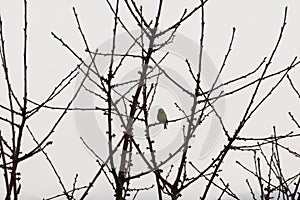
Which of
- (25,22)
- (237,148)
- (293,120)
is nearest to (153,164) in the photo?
(237,148)

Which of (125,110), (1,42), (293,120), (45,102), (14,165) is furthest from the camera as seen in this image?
(293,120)

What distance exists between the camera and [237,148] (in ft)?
9.07

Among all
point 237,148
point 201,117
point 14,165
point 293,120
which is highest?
point 293,120

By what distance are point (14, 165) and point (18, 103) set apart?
444 mm

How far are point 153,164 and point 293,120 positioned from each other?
5.19 ft

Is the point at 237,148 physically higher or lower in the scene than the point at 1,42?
lower

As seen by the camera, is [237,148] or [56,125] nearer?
[56,125]

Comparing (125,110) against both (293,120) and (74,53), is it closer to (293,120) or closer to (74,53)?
(74,53)

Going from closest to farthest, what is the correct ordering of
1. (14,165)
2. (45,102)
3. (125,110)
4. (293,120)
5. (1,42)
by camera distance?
(14,165), (1,42), (45,102), (125,110), (293,120)

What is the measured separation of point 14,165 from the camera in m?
2.13

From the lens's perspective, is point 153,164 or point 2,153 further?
point 153,164

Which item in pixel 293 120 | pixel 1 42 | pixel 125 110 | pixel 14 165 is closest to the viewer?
pixel 14 165

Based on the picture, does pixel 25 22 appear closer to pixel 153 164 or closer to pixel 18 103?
pixel 18 103

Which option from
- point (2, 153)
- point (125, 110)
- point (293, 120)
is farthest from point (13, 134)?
point (293, 120)
